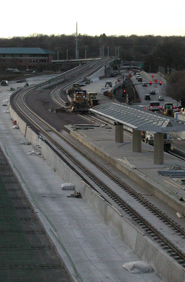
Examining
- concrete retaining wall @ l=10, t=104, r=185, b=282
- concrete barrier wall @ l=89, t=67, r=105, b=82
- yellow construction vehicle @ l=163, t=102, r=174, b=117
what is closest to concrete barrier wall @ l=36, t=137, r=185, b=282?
concrete retaining wall @ l=10, t=104, r=185, b=282

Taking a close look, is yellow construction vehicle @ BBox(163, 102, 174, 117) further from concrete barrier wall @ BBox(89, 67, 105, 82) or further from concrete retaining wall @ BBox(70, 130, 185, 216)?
concrete barrier wall @ BBox(89, 67, 105, 82)

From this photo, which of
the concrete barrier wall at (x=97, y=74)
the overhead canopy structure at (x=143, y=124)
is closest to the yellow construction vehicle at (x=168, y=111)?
the overhead canopy structure at (x=143, y=124)

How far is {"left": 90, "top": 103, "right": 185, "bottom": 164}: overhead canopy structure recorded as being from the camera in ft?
87.5

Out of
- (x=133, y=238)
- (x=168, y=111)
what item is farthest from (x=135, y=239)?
(x=168, y=111)

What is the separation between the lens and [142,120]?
29.3m

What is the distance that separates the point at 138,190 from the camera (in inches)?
947

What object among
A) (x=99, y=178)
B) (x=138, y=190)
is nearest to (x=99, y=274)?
(x=138, y=190)

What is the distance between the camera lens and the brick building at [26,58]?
170 metres

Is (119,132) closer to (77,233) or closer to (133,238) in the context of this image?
(77,233)

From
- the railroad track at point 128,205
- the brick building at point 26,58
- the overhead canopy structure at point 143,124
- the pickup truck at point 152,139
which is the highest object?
the brick building at point 26,58

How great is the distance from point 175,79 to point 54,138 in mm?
44274

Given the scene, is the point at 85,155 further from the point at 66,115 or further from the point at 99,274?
the point at 66,115

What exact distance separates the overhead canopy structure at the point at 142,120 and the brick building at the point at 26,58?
13586cm

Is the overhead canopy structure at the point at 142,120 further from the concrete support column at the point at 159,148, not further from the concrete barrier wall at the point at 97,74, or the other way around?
the concrete barrier wall at the point at 97,74
